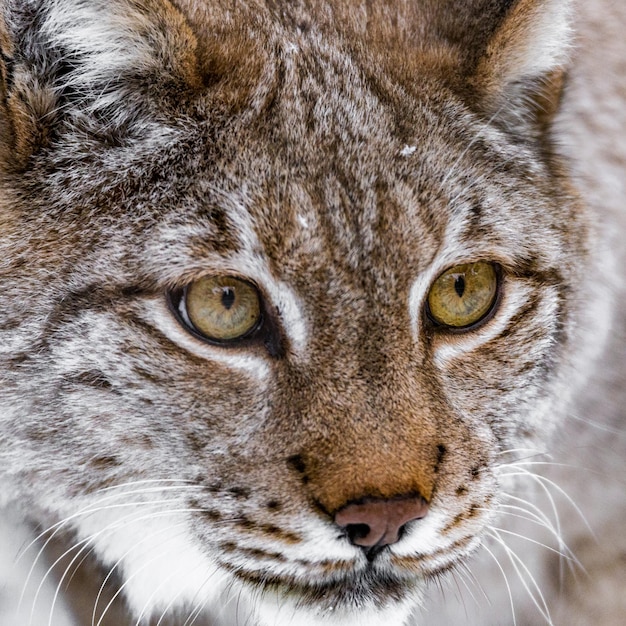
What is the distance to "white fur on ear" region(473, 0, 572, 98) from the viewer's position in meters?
1.42

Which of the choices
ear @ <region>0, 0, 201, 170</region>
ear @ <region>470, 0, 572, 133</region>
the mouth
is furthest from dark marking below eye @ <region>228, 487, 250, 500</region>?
ear @ <region>470, 0, 572, 133</region>

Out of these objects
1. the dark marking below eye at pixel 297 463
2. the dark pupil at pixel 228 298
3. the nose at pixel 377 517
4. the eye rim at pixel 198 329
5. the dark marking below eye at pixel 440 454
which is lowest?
the nose at pixel 377 517

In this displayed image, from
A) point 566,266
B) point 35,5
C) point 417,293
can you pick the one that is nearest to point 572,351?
point 566,266

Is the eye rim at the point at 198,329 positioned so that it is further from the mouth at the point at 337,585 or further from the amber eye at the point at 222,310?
the mouth at the point at 337,585

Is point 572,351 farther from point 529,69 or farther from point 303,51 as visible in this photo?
point 303,51

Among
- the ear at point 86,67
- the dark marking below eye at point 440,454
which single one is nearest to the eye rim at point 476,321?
the dark marking below eye at point 440,454

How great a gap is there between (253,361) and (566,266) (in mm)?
697

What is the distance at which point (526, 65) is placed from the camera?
151cm

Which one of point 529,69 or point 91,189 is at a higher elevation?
point 529,69

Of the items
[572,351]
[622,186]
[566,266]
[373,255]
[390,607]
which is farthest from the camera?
[622,186]

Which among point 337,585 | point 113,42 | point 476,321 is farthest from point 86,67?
point 337,585

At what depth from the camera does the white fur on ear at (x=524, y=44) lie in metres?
1.42

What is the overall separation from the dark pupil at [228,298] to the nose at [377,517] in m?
0.36

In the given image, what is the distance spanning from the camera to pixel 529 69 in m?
1.53
